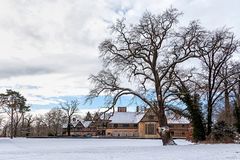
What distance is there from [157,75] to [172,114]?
190 inches

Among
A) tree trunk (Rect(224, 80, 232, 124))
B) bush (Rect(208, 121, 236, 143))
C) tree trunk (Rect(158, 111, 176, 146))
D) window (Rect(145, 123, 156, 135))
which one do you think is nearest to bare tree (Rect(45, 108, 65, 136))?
window (Rect(145, 123, 156, 135))

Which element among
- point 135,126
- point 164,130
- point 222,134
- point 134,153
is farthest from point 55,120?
point 134,153

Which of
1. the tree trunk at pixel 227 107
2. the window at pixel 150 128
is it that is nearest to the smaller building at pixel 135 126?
the window at pixel 150 128

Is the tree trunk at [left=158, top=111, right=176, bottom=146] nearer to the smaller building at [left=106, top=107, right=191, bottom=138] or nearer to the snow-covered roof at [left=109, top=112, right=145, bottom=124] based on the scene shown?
the smaller building at [left=106, top=107, right=191, bottom=138]

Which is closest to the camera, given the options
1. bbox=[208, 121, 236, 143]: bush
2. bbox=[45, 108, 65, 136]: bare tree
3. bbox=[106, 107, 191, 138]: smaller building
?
bbox=[208, 121, 236, 143]: bush

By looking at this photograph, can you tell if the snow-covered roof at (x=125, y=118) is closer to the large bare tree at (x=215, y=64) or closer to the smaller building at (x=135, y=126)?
the smaller building at (x=135, y=126)

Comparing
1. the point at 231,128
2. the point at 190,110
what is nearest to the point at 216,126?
the point at 231,128

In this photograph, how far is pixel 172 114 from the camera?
130ft

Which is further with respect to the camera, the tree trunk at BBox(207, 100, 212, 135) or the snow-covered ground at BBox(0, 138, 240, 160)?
the tree trunk at BBox(207, 100, 212, 135)

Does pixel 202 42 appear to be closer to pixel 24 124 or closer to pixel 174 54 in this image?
pixel 174 54

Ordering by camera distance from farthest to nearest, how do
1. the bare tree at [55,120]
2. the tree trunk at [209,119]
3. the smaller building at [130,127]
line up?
the bare tree at [55,120]
the smaller building at [130,127]
the tree trunk at [209,119]

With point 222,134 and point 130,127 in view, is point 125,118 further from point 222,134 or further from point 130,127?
point 222,134

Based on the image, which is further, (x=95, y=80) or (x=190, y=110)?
(x=190, y=110)

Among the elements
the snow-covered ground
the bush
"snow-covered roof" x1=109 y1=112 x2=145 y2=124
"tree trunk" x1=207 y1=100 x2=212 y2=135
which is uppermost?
"snow-covered roof" x1=109 y1=112 x2=145 y2=124
